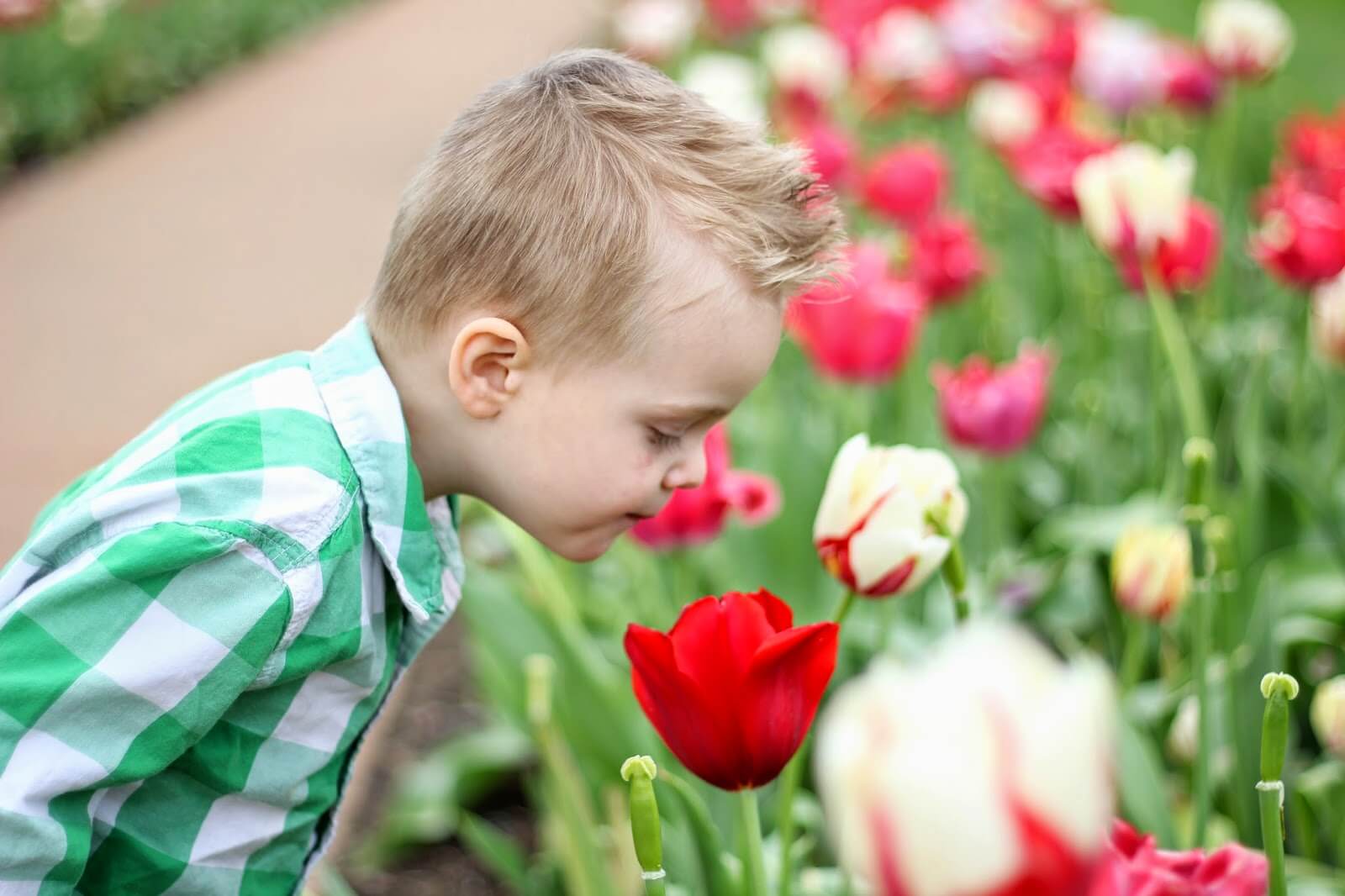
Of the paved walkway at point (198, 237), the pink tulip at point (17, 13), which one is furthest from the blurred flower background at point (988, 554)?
the pink tulip at point (17, 13)

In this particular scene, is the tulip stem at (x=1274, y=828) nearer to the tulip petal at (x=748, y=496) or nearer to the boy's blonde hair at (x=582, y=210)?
the boy's blonde hair at (x=582, y=210)

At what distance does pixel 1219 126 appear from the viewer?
141 inches

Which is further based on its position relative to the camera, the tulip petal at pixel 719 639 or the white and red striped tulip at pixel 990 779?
the tulip petal at pixel 719 639

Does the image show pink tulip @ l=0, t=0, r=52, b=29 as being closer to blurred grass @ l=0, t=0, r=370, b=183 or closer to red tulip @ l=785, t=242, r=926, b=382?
blurred grass @ l=0, t=0, r=370, b=183

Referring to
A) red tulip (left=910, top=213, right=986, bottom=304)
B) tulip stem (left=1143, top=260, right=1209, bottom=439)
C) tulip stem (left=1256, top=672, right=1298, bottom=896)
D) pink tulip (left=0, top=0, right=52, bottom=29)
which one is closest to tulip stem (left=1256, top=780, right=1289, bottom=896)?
tulip stem (left=1256, top=672, right=1298, bottom=896)

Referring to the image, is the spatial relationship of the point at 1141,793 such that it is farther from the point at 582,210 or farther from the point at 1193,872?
the point at 582,210

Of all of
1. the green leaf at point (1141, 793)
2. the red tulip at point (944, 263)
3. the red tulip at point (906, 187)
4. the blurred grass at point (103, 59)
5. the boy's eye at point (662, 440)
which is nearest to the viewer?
the boy's eye at point (662, 440)

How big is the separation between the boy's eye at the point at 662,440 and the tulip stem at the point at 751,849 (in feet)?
1.11

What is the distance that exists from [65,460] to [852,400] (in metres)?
2.39

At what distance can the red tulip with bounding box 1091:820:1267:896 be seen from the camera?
2.78 feet

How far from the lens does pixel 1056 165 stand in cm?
255

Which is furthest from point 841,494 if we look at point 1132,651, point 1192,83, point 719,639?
point 1192,83

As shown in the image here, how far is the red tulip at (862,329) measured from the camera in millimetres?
2025

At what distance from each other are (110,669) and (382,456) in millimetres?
291
